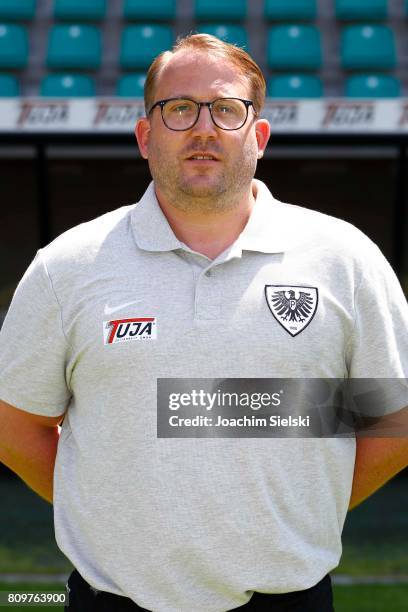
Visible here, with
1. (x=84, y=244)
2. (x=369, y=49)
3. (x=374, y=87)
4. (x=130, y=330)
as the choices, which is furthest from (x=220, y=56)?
(x=369, y=49)

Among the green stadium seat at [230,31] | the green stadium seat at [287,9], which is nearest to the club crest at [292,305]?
the green stadium seat at [230,31]

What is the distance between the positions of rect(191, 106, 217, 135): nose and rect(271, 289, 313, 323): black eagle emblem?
12.2 inches

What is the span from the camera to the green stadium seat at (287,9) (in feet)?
23.9

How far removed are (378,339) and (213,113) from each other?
0.50 meters

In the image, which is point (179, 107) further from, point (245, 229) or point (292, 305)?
point (292, 305)

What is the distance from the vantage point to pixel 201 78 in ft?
5.57

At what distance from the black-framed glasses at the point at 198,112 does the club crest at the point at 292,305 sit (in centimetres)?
31

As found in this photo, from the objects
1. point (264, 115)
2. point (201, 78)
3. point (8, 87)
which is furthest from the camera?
point (8, 87)

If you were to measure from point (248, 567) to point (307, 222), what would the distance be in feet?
2.08

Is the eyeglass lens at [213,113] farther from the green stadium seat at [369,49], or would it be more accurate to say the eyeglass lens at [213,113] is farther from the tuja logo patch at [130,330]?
the green stadium seat at [369,49]

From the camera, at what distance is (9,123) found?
5391mm

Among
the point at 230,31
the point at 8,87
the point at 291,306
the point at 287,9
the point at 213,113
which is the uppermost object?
the point at 213,113

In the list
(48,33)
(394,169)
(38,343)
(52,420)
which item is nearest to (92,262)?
(38,343)

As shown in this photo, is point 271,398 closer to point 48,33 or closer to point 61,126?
point 61,126
